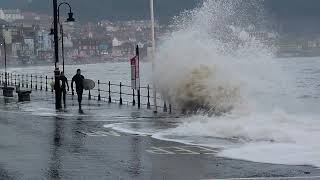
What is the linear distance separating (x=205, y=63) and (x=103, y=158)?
47.0 ft

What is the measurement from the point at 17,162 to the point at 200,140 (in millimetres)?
4626

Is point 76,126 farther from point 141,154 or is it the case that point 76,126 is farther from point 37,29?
point 37,29

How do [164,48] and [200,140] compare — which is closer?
[200,140]

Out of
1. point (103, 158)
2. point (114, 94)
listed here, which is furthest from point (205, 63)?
point (114, 94)

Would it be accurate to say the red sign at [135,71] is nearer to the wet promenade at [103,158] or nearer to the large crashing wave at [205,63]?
the large crashing wave at [205,63]

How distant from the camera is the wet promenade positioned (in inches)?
377

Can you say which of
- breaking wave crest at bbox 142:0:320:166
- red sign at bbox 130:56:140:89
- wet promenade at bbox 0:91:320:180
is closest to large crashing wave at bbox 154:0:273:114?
breaking wave crest at bbox 142:0:320:166

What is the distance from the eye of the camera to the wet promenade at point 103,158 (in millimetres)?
9570

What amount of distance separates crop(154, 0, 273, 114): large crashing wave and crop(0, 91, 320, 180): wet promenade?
594cm

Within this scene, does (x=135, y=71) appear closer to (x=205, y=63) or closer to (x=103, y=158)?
(x=205, y=63)

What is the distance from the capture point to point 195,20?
29219 mm

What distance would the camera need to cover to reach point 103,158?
1123cm

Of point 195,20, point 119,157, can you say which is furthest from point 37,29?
point 119,157

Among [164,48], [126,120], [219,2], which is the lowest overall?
[126,120]
